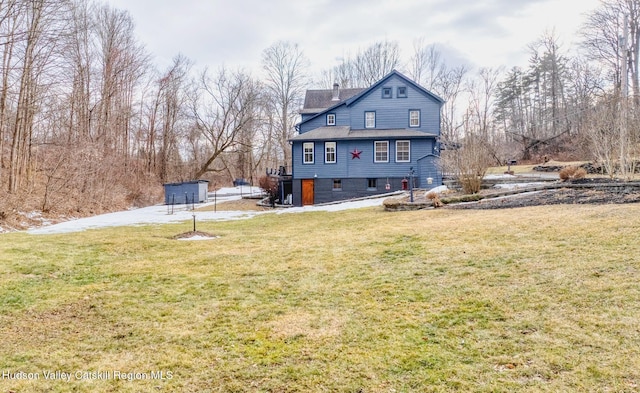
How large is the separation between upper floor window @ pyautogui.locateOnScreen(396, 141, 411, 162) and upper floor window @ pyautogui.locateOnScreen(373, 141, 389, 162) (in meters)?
0.64

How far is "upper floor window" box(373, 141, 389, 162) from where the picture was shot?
72.6 ft

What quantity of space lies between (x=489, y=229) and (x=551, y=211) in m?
2.26

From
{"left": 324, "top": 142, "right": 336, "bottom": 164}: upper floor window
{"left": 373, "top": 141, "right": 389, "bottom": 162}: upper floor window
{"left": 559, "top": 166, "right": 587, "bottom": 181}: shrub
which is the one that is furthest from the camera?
{"left": 324, "top": 142, "right": 336, "bottom": 164}: upper floor window

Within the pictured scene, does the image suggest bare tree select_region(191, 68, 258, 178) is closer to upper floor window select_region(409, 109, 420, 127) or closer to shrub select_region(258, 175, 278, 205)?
shrub select_region(258, 175, 278, 205)

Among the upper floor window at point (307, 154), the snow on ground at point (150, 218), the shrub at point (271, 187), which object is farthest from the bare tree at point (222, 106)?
the snow on ground at point (150, 218)

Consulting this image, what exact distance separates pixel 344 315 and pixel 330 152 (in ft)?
62.8

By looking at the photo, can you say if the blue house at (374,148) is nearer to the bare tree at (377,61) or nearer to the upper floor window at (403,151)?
the upper floor window at (403,151)

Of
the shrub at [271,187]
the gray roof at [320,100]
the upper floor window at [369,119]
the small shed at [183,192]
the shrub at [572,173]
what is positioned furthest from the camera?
the gray roof at [320,100]

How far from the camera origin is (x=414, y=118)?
75.7 ft

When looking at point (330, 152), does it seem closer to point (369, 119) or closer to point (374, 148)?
point (374, 148)

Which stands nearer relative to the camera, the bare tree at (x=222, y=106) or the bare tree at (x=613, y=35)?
the bare tree at (x=613, y=35)

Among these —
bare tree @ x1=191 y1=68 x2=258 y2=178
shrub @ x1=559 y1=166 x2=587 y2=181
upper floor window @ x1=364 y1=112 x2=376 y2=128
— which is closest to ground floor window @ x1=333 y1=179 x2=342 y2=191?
upper floor window @ x1=364 y1=112 x2=376 y2=128

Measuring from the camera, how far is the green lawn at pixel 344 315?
2680 millimetres

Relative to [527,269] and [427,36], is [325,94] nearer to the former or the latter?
[427,36]
